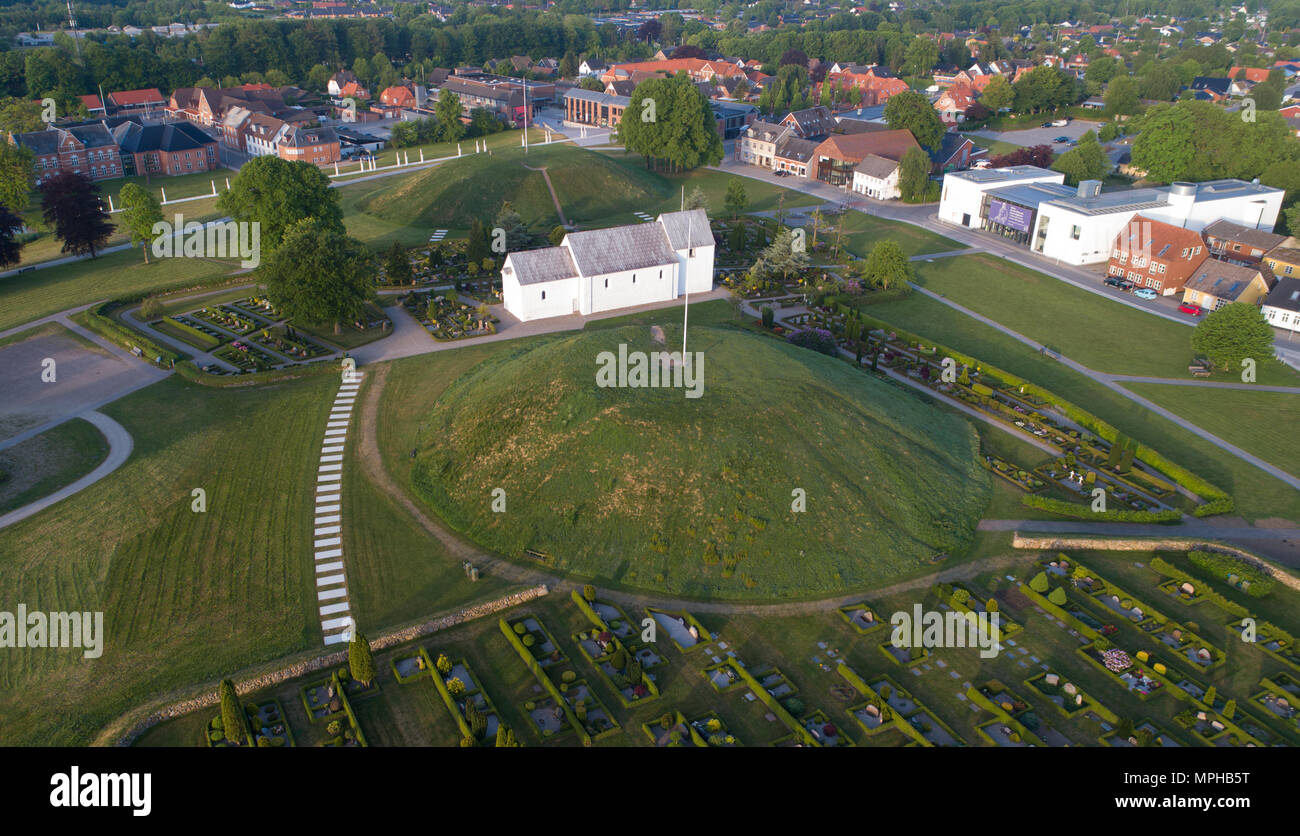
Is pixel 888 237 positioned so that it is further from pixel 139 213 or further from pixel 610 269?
pixel 139 213

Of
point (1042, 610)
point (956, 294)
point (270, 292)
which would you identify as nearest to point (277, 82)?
point (270, 292)

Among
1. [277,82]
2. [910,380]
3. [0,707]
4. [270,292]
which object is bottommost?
[0,707]

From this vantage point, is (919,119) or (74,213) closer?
(74,213)

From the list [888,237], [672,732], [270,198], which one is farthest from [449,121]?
[672,732]

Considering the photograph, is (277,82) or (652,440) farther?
(277,82)

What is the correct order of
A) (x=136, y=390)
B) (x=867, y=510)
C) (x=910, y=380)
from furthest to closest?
(x=910, y=380) < (x=136, y=390) < (x=867, y=510)

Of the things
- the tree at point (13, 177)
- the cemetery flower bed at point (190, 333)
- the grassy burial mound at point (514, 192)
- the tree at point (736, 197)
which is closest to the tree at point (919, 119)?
the tree at point (736, 197)

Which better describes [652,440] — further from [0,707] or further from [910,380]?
[0,707]

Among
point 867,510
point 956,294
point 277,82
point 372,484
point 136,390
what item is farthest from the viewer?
point 277,82
